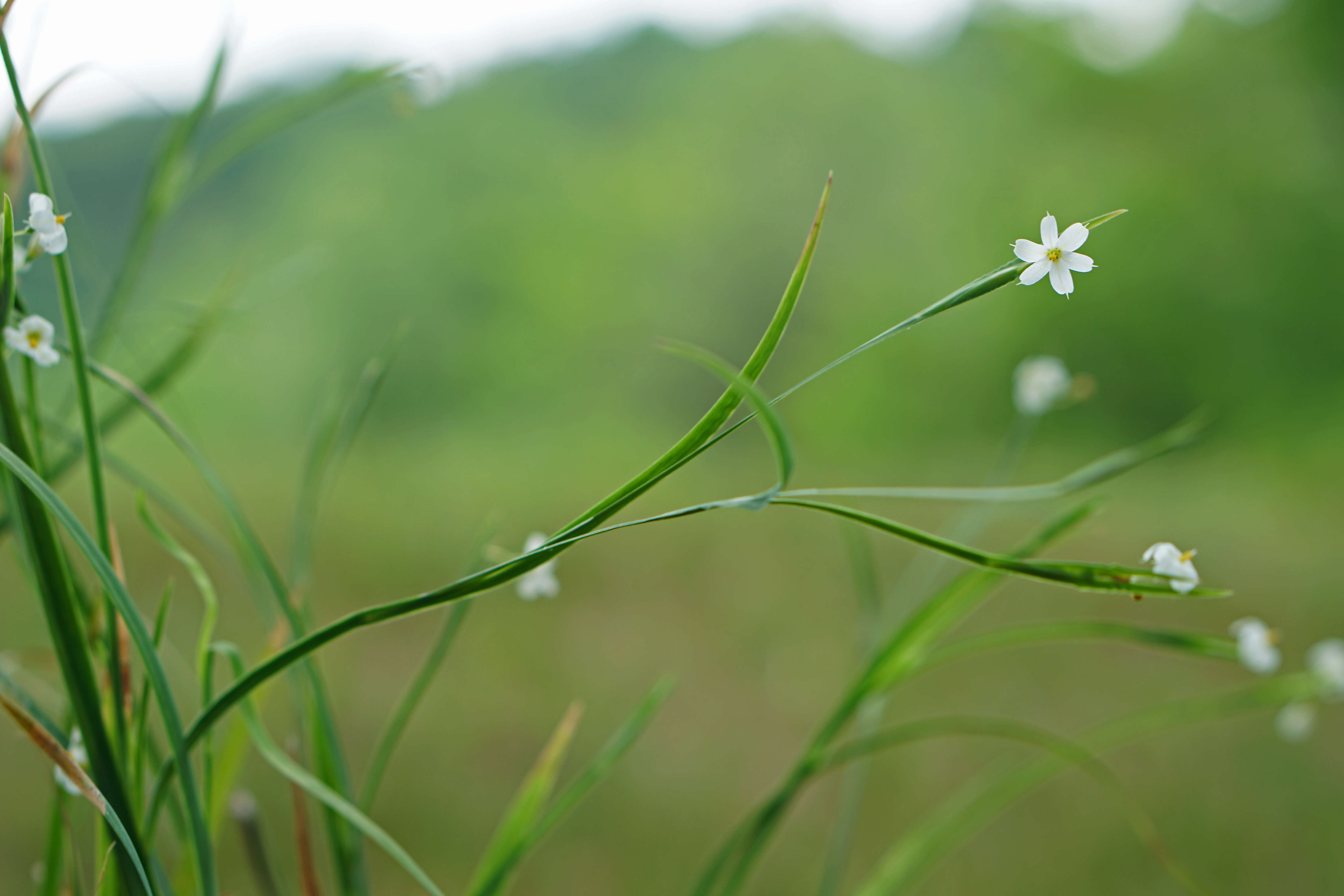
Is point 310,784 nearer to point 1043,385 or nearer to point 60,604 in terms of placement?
point 60,604

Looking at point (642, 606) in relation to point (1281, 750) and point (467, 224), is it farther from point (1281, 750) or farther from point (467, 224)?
point (467, 224)

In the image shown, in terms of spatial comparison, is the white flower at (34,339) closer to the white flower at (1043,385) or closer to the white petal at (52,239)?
the white petal at (52,239)

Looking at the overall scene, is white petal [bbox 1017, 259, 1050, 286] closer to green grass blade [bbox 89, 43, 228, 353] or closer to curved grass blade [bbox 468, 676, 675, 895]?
curved grass blade [bbox 468, 676, 675, 895]

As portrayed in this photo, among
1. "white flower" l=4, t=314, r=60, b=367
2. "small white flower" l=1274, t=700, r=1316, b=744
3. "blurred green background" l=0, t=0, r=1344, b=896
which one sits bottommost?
"white flower" l=4, t=314, r=60, b=367

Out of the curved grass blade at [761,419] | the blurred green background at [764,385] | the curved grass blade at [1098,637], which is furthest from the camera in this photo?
the blurred green background at [764,385]

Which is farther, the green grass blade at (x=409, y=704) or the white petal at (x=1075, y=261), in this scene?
the green grass blade at (x=409, y=704)

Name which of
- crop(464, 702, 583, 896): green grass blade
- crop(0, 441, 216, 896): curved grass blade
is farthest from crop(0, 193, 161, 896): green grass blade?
crop(464, 702, 583, 896): green grass blade

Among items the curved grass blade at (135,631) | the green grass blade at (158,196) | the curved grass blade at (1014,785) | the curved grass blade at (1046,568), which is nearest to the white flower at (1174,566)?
the curved grass blade at (1046,568)
